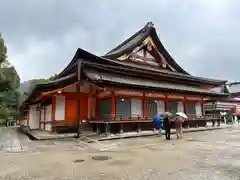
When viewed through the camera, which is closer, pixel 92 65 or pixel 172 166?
pixel 172 166

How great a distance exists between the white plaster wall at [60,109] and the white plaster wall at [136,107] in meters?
5.13

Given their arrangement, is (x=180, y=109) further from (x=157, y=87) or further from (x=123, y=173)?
(x=123, y=173)

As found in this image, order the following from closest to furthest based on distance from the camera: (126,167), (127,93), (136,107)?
1. (126,167)
2. (127,93)
3. (136,107)

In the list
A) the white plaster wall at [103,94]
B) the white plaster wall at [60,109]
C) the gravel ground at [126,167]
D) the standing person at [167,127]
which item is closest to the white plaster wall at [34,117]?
the white plaster wall at [60,109]

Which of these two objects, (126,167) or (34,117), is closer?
(126,167)

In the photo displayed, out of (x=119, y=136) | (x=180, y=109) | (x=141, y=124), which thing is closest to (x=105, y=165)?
(x=119, y=136)

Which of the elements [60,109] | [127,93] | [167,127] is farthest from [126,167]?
[60,109]

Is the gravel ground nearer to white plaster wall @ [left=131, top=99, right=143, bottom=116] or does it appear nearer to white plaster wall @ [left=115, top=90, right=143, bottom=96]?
white plaster wall @ [left=115, top=90, right=143, bottom=96]

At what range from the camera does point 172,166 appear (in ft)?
20.8

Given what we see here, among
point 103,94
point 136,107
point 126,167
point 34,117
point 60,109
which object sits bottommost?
point 126,167

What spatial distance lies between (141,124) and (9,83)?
21.3 metres

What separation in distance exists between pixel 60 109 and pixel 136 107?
566 cm

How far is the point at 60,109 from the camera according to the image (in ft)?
53.9

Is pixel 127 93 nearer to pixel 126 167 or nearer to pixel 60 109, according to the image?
pixel 60 109
